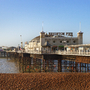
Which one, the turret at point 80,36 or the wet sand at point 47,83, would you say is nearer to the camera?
the wet sand at point 47,83

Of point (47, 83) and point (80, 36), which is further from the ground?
point (80, 36)

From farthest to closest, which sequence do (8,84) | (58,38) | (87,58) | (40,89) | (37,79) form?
(58,38) → (87,58) → (37,79) → (8,84) → (40,89)

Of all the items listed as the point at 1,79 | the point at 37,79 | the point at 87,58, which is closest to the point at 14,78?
the point at 1,79

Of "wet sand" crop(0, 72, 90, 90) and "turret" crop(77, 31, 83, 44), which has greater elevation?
"turret" crop(77, 31, 83, 44)

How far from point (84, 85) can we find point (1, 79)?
11.8 m

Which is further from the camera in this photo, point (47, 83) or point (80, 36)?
point (80, 36)

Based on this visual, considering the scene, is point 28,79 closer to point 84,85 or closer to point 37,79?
point 37,79

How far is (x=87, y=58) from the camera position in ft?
91.7

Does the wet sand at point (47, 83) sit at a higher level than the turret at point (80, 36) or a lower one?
lower

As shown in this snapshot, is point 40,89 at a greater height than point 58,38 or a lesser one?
lesser

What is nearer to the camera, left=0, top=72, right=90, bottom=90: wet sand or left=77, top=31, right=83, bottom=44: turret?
left=0, top=72, right=90, bottom=90: wet sand

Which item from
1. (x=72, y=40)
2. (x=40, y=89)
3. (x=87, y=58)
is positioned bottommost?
(x=40, y=89)

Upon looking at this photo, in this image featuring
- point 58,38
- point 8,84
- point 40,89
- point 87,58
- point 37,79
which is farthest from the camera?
point 58,38

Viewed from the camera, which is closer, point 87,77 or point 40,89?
point 40,89
